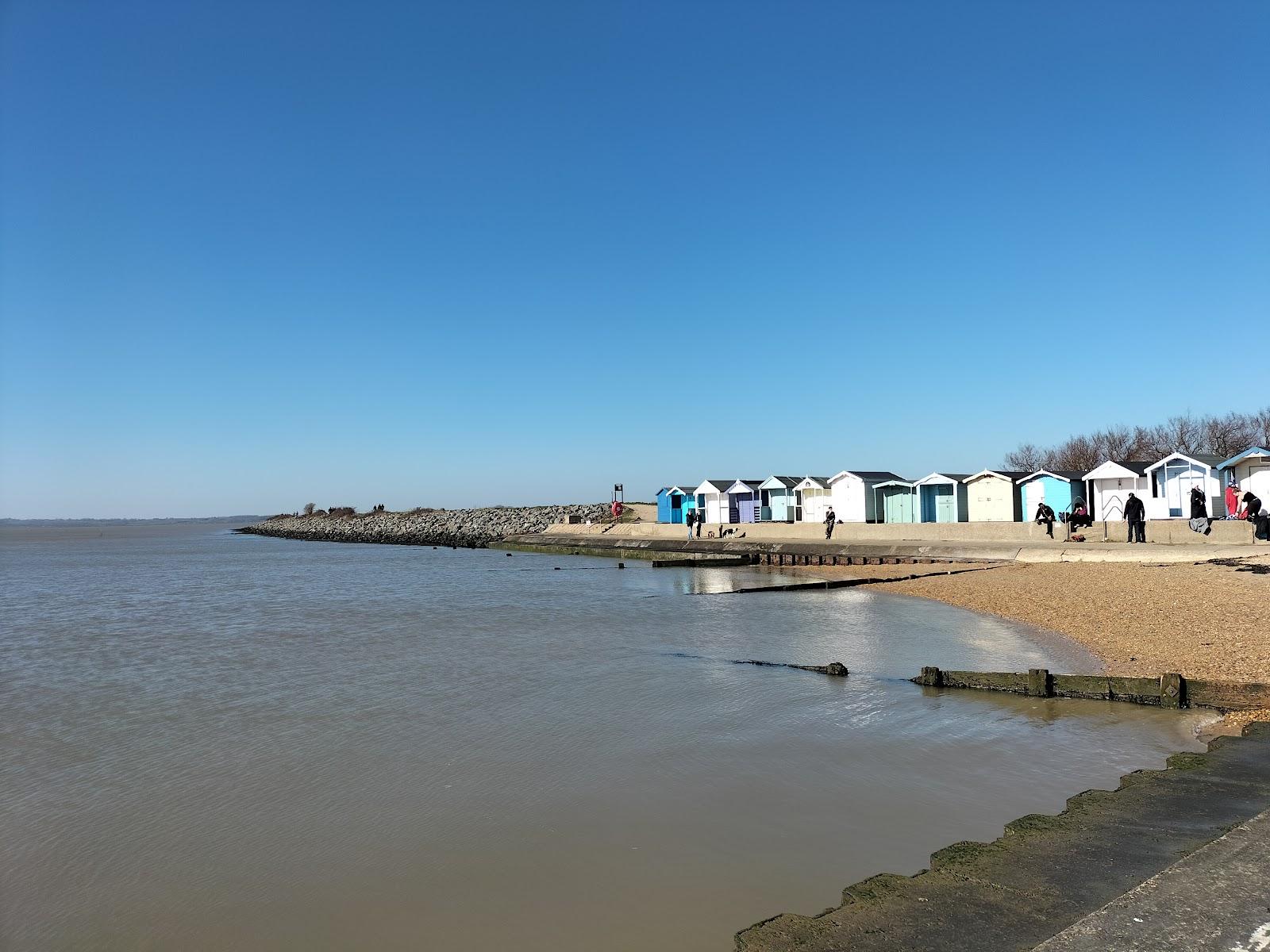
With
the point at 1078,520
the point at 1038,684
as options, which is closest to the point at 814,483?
the point at 1078,520

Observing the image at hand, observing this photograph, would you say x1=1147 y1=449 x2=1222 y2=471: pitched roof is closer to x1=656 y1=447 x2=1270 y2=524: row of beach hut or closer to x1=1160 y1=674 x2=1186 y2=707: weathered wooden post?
x1=656 y1=447 x2=1270 y2=524: row of beach hut

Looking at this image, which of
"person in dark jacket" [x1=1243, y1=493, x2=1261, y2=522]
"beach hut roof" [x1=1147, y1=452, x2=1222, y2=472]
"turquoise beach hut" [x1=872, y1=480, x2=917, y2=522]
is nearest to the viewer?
"person in dark jacket" [x1=1243, y1=493, x2=1261, y2=522]

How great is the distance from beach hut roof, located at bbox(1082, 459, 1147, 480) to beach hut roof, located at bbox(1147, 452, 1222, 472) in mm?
540

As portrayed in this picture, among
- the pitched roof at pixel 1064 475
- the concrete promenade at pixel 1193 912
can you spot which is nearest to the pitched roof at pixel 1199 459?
the pitched roof at pixel 1064 475

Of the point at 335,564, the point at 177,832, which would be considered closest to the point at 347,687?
the point at 177,832

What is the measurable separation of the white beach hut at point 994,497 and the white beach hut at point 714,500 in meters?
16.6

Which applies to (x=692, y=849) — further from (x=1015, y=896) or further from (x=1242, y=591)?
(x=1242, y=591)

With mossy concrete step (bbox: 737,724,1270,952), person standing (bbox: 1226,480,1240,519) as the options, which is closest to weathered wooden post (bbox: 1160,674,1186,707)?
mossy concrete step (bbox: 737,724,1270,952)

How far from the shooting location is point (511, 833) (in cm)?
748

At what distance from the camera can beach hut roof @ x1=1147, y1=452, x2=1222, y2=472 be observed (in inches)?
1189

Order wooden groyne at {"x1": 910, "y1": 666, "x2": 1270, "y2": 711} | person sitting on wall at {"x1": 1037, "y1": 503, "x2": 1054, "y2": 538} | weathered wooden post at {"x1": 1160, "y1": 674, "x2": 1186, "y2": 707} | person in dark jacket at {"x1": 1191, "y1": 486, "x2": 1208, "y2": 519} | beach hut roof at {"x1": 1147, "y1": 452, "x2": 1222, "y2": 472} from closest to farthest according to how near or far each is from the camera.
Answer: wooden groyne at {"x1": 910, "y1": 666, "x2": 1270, "y2": 711}
weathered wooden post at {"x1": 1160, "y1": 674, "x2": 1186, "y2": 707}
person in dark jacket at {"x1": 1191, "y1": 486, "x2": 1208, "y2": 519}
beach hut roof at {"x1": 1147, "y1": 452, "x2": 1222, "y2": 472}
person sitting on wall at {"x1": 1037, "y1": 503, "x2": 1054, "y2": 538}

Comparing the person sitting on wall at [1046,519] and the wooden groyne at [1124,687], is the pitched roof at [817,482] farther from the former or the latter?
the wooden groyne at [1124,687]

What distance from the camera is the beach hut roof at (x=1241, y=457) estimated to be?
28375 millimetres

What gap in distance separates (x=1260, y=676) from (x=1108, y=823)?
5.86m
